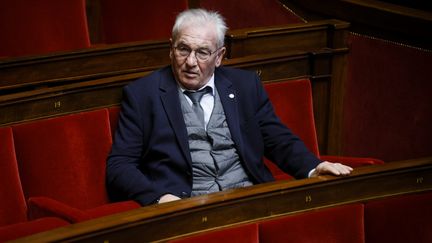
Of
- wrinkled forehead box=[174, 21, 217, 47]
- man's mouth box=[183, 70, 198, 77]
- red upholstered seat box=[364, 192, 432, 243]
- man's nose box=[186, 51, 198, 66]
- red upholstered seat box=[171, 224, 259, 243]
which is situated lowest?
red upholstered seat box=[364, 192, 432, 243]

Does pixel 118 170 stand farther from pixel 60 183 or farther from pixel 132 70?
pixel 132 70

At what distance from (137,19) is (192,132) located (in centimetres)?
35

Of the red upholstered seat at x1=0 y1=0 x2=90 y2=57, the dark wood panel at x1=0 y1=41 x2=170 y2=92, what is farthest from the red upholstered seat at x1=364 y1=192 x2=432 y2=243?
the red upholstered seat at x1=0 y1=0 x2=90 y2=57

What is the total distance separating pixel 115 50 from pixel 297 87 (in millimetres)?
195

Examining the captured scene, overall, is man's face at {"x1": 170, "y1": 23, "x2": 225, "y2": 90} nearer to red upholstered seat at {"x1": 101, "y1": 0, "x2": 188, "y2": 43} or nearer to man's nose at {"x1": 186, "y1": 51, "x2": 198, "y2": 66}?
man's nose at {"x1": 186, "y1": 51, "x2": 198, "y2": 66}

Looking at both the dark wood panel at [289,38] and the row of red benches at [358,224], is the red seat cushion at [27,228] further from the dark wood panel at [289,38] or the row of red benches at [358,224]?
the dark wood panel at [289,38]

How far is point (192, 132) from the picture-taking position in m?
0.68

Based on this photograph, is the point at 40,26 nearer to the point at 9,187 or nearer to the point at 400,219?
the point at 9,187

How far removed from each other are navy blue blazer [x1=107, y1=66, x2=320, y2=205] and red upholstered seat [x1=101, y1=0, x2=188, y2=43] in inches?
11.7

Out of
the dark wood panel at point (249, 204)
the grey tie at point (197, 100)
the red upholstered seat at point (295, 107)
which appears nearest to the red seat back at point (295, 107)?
the red upholstered seat at point (295, 107)

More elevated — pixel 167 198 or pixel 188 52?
pixel 188 52

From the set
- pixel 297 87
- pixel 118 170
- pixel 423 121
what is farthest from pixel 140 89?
pixel 423 121

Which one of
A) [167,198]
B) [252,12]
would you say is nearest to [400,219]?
[167,198]

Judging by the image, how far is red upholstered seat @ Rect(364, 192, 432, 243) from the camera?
1.79ft
